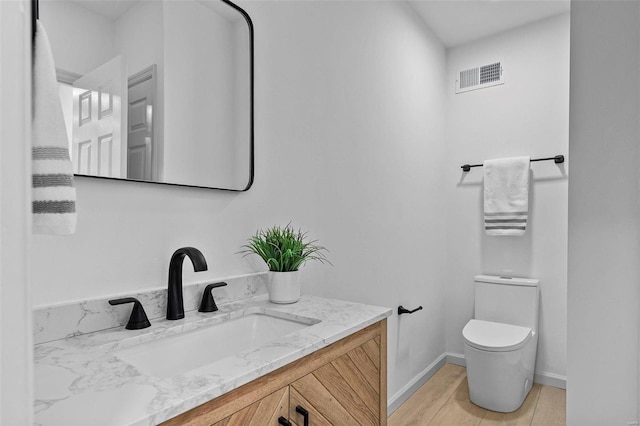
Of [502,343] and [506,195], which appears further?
[506,195]

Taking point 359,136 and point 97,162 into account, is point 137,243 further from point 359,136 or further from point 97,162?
point 359,136

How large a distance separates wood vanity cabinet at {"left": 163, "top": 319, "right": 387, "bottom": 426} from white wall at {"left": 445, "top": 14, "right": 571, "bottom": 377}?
2006 mm

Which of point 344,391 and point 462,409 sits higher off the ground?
point 344,391

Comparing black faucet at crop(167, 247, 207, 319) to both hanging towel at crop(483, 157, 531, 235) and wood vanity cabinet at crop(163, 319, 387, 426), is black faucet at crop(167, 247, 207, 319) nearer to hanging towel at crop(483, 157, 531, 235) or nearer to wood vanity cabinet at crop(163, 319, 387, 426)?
wood vanity cabinet at crop(163, 319, 387, 426)

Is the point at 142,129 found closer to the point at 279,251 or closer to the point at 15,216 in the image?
the point at 279,251

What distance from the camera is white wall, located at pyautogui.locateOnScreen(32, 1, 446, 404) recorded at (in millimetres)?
1062

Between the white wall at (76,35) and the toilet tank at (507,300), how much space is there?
2.68m

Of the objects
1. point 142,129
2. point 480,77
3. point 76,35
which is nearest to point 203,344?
point 142,129

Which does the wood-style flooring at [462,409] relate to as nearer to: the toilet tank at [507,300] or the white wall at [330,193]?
the white wall at [330,193]

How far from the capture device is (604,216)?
1191mm

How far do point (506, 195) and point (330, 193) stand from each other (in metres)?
1.56

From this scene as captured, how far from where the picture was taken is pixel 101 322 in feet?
3.30

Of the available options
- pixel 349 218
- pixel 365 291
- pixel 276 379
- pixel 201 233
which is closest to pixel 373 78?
pixel 349 218

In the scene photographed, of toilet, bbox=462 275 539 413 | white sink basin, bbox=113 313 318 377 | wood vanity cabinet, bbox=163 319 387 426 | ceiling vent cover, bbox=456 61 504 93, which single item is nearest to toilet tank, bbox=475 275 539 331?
toilet, bbox=462 275 539 413
